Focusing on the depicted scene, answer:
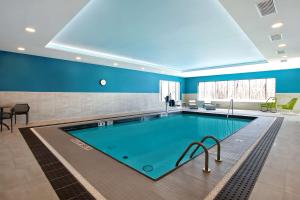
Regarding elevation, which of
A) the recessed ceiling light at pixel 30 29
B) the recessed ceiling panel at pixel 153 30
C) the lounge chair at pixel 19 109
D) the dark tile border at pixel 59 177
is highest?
the recessed ceiling panel at pixel 153 30

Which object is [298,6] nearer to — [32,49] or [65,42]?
A: [65,42]

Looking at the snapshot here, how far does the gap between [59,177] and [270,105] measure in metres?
10.6

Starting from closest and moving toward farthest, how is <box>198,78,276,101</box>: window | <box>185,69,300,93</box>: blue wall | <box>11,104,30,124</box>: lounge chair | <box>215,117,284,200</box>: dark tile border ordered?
<box>215,117,284,200</box>: dark tile border < <box>11,104,30,124</box>: lounge chair < <box>185,69,300,93</box>: blue wall < <box>198,78,276,101</box>: window

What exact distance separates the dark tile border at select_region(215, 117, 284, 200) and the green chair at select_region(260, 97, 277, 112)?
7255mm

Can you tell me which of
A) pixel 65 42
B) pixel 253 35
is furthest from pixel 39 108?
pixel 253 35

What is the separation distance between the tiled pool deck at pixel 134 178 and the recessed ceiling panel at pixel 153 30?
2.79 meters

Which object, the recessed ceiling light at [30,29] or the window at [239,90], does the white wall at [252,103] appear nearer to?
the window at [239,90]

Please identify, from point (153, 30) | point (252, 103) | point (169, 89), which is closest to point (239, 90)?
point (252, 103)

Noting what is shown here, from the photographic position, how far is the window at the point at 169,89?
11.1 meters

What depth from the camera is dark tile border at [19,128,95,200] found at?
5.16ft

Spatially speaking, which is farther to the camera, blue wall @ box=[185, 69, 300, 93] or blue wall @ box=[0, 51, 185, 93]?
blue wall @ box=[185, 69, 300, 93]

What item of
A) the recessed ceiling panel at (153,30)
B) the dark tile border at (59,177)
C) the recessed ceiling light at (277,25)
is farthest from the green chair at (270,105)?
the dark tile border at (59,177)

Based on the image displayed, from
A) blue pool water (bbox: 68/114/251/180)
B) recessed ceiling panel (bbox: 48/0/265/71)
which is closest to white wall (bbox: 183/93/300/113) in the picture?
recessed ceiling panel (bbox: 48/0/265/71)

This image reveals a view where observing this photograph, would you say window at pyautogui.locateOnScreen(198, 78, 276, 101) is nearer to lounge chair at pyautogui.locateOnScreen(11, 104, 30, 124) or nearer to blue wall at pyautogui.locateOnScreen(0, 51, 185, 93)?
blue wall at pyautogui.locateOnScreen(0, 51, 185, 93)
